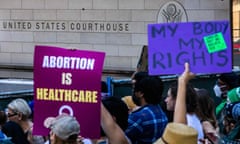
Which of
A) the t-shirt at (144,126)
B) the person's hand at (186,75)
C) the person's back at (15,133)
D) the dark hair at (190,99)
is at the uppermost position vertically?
the person's hand at (186,75)

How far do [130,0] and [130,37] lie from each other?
0.86 m

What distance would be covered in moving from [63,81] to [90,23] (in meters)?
10.2

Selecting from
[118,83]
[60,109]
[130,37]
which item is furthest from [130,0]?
[60,109]

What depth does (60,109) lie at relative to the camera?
4.38m

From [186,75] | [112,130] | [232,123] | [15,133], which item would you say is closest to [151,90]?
[186,75]

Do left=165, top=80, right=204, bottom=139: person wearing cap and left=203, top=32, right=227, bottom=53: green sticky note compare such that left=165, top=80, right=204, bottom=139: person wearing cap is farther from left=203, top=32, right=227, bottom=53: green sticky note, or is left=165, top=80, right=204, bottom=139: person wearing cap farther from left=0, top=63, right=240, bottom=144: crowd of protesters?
left=203, top=32, right=227, bottom=53: green sticky note

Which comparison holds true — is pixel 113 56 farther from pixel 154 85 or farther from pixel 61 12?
pixel 154 85

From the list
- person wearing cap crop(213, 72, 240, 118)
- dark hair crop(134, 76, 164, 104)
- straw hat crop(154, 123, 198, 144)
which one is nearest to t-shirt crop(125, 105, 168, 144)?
dark hair crop(134, 76, 164, 104)

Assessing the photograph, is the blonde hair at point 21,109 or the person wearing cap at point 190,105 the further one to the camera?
the blonde hair at point 21,109

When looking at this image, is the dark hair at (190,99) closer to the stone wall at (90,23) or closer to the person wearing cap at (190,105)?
the person wearing cap at (190,105)

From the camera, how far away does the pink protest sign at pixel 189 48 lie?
4930 mm

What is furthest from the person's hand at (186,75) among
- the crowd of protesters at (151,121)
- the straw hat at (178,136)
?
the straw hat at (178,136)

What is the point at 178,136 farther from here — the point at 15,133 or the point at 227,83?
the point at 227,83

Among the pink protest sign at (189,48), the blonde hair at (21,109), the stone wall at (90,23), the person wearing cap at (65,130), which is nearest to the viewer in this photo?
the person wearing cap at (65,130)
